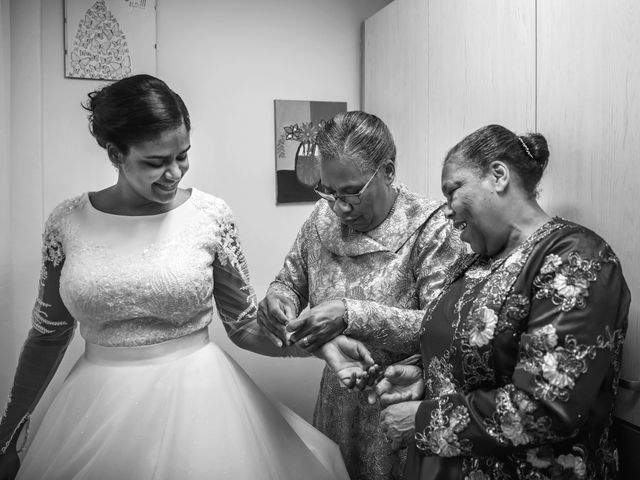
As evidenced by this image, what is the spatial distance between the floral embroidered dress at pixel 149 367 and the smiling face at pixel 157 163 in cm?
11

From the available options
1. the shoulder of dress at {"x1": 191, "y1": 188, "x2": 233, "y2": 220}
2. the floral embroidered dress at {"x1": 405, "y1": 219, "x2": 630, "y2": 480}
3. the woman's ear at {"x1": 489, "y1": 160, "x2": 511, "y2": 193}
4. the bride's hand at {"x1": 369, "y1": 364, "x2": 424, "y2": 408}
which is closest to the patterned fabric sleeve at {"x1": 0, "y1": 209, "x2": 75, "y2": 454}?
the shoulder of dress at {"x1": 191, "y1": 188, "x2": 233, "y2": 220}

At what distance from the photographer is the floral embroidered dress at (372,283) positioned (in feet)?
5.53

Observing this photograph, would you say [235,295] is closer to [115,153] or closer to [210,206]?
[210,206]

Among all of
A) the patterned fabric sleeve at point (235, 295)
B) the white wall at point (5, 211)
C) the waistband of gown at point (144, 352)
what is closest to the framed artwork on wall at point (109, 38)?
the white wall at point (5, 211)

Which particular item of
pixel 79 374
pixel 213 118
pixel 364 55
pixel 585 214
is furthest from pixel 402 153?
pixel 79 374

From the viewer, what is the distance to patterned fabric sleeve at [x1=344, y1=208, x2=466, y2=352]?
1.67 m

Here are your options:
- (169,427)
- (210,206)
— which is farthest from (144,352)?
(210,206)

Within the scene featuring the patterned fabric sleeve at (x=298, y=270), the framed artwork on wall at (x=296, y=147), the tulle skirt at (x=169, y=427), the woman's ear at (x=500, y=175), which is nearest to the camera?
the woman's ear at (x=500, y=175)

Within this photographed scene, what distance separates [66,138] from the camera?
8.29 ft

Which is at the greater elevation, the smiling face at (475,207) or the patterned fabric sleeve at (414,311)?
the smiling face at (475,207)

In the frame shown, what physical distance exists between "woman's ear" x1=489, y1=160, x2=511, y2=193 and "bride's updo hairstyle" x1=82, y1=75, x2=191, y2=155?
2.73 feet

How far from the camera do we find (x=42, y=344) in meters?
1.78

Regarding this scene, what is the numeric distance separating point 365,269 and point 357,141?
380mm

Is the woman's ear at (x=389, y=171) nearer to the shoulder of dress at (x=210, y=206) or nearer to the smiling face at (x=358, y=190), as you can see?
the smiling face at (x=358, y=190)
